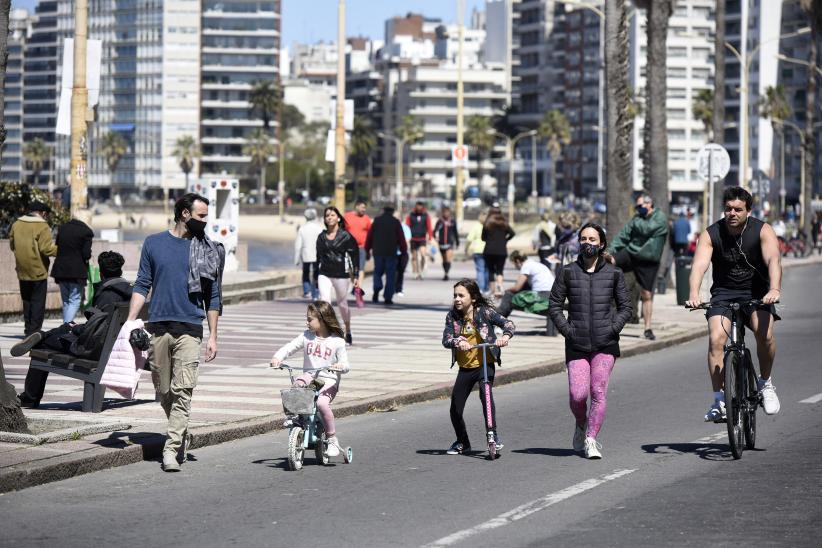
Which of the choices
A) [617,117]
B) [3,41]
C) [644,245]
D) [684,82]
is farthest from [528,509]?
[684,82]

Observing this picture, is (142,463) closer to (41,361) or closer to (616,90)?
(41,361)

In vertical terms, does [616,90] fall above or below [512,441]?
above

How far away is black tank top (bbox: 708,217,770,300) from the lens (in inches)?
485

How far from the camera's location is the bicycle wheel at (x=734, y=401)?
464 inches

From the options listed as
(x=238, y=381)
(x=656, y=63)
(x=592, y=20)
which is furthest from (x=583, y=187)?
(x=238, y=381)

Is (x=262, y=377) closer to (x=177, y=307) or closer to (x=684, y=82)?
(x=177, y=307)

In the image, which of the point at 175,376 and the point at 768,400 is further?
the point at 768,400

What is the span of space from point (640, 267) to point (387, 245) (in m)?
8.13

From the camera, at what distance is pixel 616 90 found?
95.0 feet

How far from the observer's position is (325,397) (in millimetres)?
11891

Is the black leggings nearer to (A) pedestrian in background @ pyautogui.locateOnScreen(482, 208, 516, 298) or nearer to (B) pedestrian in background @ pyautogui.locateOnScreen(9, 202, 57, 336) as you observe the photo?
(B) pedestrian in background @ pyautogui.locateOnScreen(9, 202, 57, 336)


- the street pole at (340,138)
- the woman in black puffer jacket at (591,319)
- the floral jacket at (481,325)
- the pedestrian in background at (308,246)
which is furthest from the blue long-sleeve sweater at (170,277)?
the street pole at (340,138)

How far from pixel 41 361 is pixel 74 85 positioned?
13.9 metres

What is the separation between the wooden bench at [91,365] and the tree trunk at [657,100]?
20279mm
